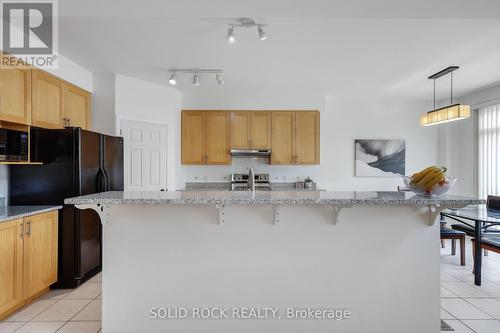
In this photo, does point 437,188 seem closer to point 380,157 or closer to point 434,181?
point 434,181

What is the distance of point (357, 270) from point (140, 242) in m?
1.61

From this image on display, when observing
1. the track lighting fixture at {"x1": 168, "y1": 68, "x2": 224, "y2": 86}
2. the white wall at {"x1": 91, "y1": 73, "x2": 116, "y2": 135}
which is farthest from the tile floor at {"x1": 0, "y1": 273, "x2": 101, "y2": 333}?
the track lighting fixture at {"x1": 168, "y1": 68, "x2": 224, "y2": 86}

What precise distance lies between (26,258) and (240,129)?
3.33 m

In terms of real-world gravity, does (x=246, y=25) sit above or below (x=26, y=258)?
above

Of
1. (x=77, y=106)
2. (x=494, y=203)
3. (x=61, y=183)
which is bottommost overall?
(x=494, y=203)

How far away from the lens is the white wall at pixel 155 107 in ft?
12.5

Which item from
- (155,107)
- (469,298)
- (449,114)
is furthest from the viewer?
(155,107)

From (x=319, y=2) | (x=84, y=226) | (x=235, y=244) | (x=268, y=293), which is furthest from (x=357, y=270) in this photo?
(x=84, y=226)

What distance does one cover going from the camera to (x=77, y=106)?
136 inches

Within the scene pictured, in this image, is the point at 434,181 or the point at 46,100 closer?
the point at 434,181

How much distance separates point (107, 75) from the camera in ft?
12.3

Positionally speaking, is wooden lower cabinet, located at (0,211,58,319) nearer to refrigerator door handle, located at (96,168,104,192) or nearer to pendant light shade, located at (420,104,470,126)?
refrigerator door handle, located at (96,168,104,192)

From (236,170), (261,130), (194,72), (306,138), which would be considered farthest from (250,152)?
(194,72)

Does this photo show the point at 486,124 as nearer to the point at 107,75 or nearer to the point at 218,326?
the point at 218,326
